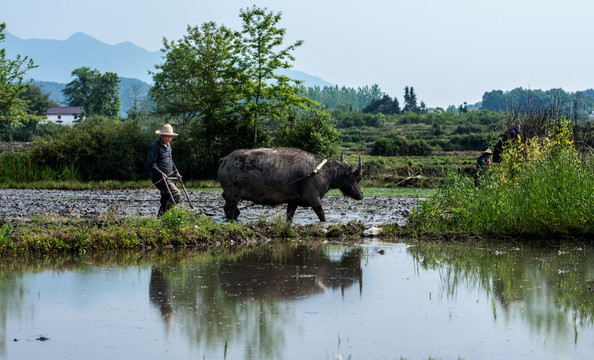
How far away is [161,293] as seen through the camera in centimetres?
745

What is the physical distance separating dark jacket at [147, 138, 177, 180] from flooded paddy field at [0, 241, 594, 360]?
2.65m

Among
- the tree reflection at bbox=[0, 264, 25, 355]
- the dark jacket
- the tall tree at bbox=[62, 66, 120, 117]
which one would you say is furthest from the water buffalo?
the tall tree at bbox=[62, 66, 120, 117]

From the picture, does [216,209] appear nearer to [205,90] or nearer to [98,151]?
[98,151]

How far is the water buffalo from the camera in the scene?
13258 millimetres

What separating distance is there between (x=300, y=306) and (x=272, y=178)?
21.3 feet

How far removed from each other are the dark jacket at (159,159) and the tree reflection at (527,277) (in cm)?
490

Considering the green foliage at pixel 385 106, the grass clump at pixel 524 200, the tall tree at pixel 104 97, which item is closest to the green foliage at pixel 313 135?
the grass clump at pixel 524 200

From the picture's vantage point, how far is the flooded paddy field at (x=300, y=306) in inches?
217

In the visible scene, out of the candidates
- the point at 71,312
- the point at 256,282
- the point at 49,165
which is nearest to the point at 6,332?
the point at 71,312

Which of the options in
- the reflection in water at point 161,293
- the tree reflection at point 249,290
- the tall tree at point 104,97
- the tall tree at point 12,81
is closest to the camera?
the tree reflection at point 249,290

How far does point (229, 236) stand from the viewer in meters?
11.4

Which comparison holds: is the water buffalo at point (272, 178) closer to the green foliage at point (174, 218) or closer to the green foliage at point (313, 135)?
the green foliage at point (174, 218)

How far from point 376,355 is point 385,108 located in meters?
102

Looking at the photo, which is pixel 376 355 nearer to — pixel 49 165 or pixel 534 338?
pixel 534 338
